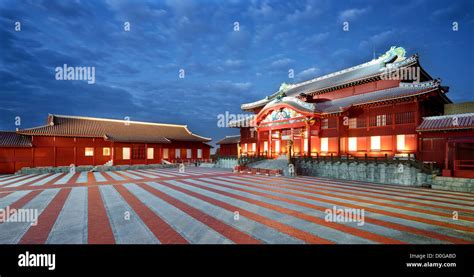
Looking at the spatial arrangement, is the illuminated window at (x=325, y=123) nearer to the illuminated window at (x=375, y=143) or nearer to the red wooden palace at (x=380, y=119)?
the red wooden palace at (x=380, y=119)

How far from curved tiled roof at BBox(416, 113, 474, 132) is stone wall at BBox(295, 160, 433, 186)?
3.14m

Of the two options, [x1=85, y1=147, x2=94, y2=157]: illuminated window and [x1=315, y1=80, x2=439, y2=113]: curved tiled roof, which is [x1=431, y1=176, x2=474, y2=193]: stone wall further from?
[x1=85, y1=147, x2=94, y2=157]: illuminated window

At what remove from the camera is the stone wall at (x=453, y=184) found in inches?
500

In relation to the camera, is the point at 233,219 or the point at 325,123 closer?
the point at 233,219

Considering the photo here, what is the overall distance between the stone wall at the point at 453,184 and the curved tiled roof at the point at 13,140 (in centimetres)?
3839

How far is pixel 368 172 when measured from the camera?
17.0m

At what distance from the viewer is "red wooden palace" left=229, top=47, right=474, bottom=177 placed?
Result: 611 inches

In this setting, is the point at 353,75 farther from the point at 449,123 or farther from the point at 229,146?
the point at 229,146

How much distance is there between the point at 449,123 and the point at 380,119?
5.52 m

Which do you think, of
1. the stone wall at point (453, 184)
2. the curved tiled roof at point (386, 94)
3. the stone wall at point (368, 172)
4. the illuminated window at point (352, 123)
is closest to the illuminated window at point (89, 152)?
the stone wall at point (368, 172)

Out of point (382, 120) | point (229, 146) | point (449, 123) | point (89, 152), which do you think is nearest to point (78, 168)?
point (89, 152)
